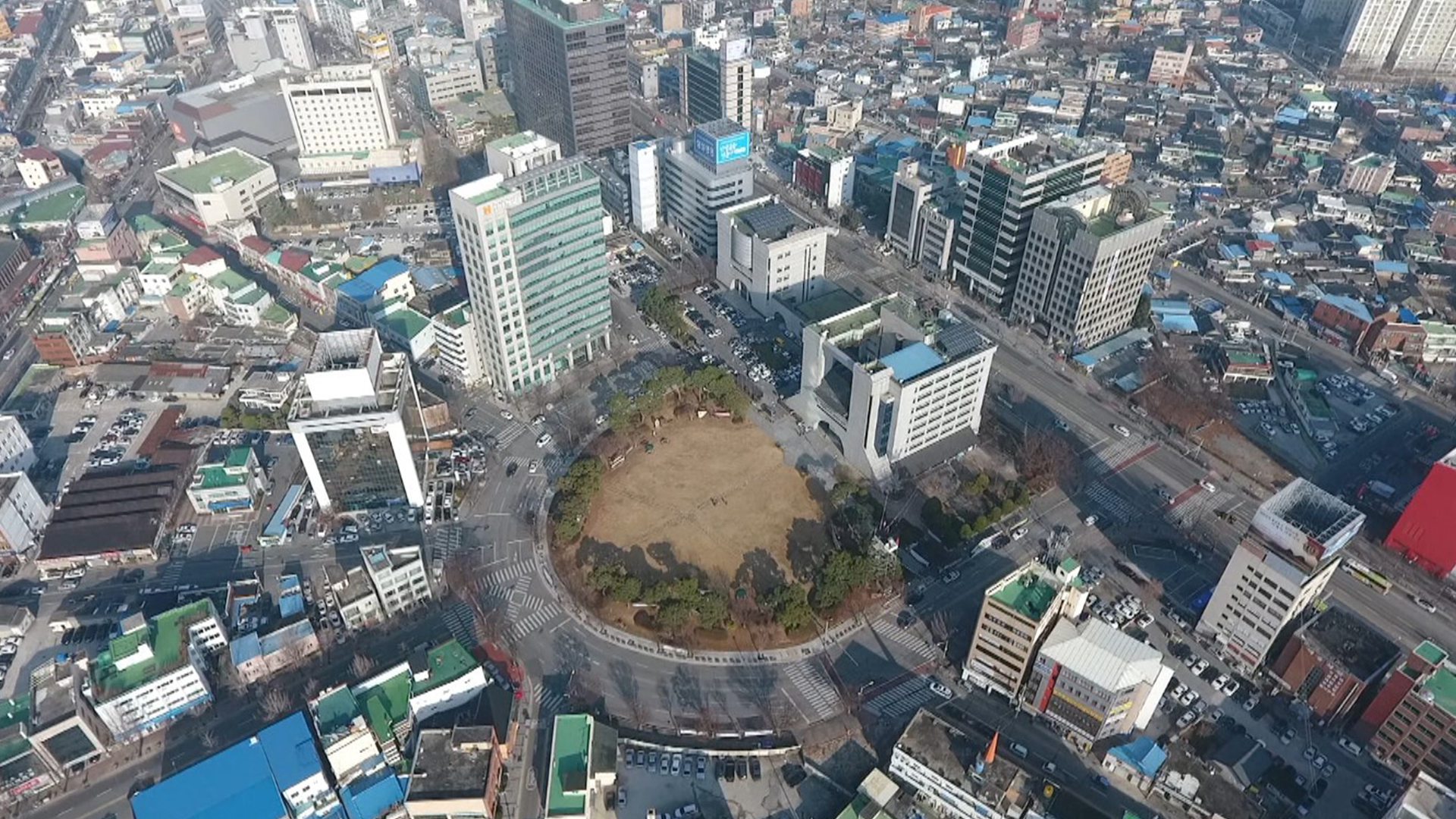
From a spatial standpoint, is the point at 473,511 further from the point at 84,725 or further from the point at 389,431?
the point at 84,725

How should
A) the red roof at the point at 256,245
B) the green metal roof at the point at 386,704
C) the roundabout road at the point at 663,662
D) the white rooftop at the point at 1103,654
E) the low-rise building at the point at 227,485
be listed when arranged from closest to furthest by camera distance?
the white rooftop at the point at 1103,654 → the green metal roof at the point at 386,704 → the roundabout road at the point at 663,662 → the low-rise building at the point at 227,485 → the red roof at the point at 256,245

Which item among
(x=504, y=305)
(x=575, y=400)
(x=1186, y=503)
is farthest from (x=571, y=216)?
(x=1186, y=503)

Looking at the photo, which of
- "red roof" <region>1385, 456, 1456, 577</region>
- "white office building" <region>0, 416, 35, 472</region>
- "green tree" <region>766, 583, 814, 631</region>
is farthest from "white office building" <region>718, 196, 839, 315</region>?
"white office building" <region>0, 416, 35, 472</region>

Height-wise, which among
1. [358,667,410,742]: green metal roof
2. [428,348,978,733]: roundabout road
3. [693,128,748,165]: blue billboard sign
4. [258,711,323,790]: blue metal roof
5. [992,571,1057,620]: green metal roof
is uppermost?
[693,128,748,165]: blue billboard sign

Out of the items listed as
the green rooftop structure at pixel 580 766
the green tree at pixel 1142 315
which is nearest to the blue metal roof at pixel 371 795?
the green rooftop structure at pixel 580 766

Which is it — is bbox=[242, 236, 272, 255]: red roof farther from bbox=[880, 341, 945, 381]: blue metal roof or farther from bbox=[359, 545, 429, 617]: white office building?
bbox=[880, 341, 945, 381]: blue metal roof

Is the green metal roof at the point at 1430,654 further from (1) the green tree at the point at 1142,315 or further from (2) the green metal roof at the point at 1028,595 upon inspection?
(1) the green tree at the point at 1142,315
